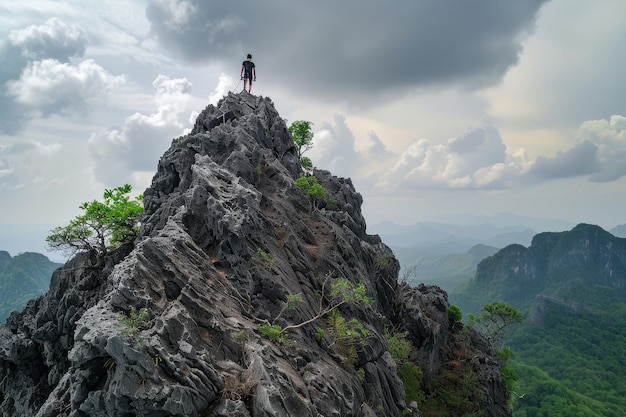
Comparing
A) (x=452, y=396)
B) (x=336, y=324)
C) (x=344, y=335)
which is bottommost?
(x=452, y=396)

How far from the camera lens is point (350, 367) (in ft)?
69.7

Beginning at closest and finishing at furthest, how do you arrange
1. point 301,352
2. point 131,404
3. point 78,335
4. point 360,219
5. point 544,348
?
point 131,404, point 78,335, point 301,352, point 360,219, point 544,348

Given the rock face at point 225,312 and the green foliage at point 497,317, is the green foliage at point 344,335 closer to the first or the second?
the rock face at point 225,312

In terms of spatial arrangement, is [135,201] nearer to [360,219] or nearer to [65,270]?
[65,270]

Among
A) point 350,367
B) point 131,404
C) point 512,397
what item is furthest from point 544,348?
point 131,404

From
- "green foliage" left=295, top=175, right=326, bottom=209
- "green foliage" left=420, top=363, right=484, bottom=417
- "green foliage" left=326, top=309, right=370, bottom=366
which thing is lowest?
"green foliage" left=420, top=363, right=484, bottom=417

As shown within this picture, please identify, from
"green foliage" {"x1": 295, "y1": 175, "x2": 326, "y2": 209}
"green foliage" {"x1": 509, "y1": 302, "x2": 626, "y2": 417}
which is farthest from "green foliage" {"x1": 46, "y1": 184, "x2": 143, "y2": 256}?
"green foliage" {"x1": 509, "y1": 302, "x2": 626, "y2": 417}

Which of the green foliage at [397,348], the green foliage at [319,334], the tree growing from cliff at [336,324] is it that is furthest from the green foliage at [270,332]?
the green foliage at [397,348]

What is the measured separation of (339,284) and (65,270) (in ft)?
82.8

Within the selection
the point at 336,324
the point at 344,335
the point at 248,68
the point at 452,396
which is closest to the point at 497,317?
the point at 452,396

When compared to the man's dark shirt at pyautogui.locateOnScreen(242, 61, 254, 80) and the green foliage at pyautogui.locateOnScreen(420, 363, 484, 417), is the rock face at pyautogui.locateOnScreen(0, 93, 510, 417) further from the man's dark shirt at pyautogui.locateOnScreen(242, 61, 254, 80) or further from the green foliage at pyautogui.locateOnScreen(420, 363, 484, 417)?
the man's dark shirt at pyautogui.locateOnScreen(242, 61, 254, 80)

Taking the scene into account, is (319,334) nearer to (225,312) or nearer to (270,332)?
(270,332)

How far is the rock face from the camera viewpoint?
12.7 m

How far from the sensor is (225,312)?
1706cm
